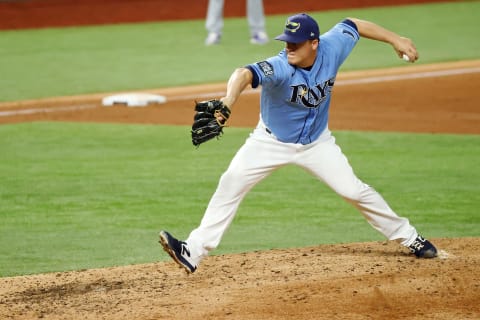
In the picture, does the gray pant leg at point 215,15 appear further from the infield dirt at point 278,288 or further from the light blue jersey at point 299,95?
the light blue jersey at point 299,95

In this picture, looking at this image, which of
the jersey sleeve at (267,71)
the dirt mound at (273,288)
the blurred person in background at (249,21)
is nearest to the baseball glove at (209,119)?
the jersey sleeve at (267,71)

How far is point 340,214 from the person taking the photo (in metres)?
8.86

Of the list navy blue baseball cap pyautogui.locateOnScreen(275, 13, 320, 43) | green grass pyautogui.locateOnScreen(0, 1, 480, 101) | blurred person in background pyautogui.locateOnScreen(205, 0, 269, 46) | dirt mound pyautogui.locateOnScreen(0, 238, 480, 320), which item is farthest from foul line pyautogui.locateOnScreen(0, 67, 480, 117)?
navy blue baseball cap pyautogui.locateOnScreen(275, 13, 320, 43)

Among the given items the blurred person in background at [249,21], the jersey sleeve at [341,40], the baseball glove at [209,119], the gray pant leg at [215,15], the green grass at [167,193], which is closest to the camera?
the baseball glove at [209,119]

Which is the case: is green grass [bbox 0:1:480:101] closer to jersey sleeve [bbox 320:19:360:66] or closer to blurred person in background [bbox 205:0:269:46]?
blurred person in background [bbox 205:0:269:46]

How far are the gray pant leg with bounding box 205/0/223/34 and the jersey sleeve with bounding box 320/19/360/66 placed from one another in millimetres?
10124

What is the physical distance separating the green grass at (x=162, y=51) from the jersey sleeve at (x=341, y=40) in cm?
818

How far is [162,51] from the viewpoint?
1781 cm

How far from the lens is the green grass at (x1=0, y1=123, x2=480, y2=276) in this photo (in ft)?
26.6

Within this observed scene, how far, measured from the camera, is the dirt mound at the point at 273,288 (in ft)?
19.9

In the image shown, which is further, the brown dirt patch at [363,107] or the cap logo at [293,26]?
the brown dirt patch at [363,107]

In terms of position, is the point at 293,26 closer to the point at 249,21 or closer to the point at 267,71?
the point at 267,71

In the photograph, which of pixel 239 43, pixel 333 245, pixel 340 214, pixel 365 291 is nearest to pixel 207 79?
pixel 239 43

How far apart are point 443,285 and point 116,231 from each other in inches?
121
